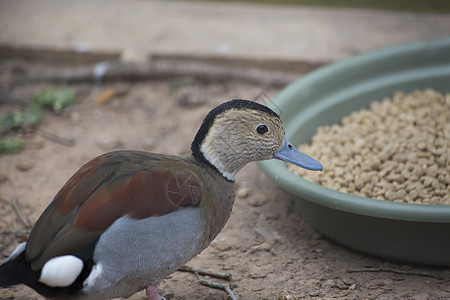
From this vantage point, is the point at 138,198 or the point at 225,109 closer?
the point at 138,198

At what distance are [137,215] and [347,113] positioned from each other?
1.90m

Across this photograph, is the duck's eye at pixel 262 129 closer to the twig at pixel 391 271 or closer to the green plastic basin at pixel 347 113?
the green plastic basin at pixel 347 113

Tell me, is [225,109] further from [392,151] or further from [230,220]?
[392,151]

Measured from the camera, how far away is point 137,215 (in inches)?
84.2

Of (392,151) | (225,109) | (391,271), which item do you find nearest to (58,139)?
(225,109)

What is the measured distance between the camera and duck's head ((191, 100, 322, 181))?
2395 millimetres

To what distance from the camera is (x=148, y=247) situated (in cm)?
215

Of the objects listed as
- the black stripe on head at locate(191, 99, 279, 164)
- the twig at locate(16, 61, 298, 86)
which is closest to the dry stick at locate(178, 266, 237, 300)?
the black stripe on head at locate(191, 99, 279, 164)

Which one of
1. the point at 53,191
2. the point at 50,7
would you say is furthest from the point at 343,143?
the point at 50,7

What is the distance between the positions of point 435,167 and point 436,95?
2.67 feet

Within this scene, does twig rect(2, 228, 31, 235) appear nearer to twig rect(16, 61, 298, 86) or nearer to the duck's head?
the duck's head

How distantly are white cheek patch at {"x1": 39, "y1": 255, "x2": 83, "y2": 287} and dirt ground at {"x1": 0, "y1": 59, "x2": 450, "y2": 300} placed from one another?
630 millimetres

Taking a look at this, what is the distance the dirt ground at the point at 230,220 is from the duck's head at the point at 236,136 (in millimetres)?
571

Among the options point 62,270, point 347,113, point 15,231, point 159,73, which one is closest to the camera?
point 62,270
